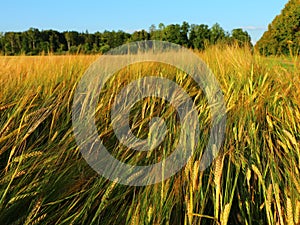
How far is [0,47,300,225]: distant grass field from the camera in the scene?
0.84 m

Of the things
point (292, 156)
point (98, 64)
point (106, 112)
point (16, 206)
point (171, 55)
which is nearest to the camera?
point (16, 206)

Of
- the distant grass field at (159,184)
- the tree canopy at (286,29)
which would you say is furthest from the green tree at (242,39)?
the tree canopy at (286,29)

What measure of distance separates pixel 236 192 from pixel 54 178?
618 mm

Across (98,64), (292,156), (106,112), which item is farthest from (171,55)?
(292,156)

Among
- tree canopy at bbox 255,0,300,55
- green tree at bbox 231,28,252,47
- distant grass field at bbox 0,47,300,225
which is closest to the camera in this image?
distant grass field at bbox 0,47,300,225

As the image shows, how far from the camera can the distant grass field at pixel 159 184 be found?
33.1 inches

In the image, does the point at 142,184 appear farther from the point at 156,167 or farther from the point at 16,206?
the point at 16,206

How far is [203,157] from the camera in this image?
1.08 metres

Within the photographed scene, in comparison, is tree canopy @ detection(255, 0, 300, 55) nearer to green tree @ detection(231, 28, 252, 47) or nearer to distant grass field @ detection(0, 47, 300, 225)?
green tree @ detection(231, 28, 252, 47)

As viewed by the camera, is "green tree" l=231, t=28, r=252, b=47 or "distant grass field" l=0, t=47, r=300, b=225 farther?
"green tree" l=231, t=28, r=252, b=47

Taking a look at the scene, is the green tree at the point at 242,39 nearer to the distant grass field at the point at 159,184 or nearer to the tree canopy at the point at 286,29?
the distant grass field at the point at 159,184

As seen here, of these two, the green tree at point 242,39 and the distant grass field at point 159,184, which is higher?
the green tree at point 242,39

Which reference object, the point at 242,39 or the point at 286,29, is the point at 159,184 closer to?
the point at 242,39

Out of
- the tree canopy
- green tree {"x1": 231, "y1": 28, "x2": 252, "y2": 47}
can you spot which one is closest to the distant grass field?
green tree {"x1": 231, "y1": 28, "x2": 252, "y2": 47}
